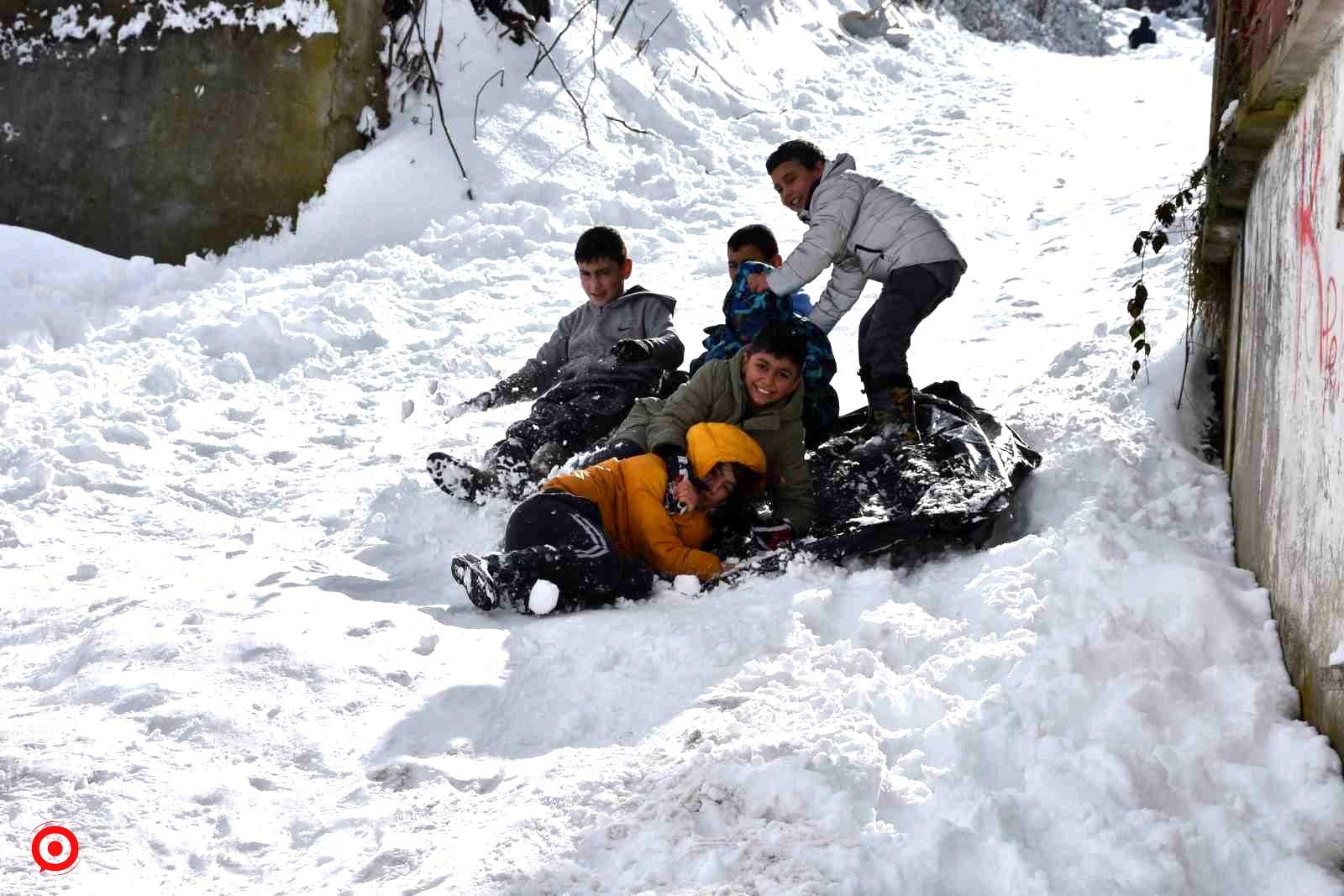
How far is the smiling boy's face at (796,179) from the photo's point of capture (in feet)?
15.2

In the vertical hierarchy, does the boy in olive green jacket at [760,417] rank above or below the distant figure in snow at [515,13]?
below

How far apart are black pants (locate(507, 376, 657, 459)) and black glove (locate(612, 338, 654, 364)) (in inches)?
6.0

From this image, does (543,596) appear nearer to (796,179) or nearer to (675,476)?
(675,476)

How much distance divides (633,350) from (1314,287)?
8.25ft

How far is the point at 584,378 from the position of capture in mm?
4727

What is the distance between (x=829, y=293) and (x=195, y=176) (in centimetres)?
468

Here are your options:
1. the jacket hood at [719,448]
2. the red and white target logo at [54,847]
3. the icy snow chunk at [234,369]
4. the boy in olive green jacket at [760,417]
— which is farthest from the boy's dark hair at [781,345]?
the icy snow chunk at [234,369]

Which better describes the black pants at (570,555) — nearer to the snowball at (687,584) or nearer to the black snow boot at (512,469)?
the snowball at (687,584)

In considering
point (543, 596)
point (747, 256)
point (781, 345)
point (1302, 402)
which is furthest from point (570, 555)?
A: point (1302, 402)

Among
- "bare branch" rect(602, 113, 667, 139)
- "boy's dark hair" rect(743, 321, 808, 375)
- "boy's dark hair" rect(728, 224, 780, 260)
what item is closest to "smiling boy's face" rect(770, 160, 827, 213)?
"boy's dark hair" rect(728, 224, 780, 260)

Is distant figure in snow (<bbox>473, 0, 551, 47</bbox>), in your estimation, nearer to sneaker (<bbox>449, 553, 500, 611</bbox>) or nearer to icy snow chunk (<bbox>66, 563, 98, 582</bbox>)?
icy snow chunk (<bbox>66, 563, 98, 582</bbox>)

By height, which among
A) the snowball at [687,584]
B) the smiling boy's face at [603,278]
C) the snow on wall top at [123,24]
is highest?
the snow on wall top at [123,24]

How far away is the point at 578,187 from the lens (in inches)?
323

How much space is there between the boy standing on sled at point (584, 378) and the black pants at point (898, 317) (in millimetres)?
840
